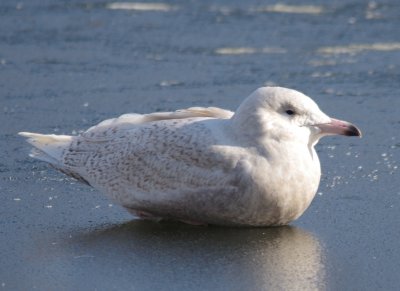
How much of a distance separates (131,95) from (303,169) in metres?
3.32

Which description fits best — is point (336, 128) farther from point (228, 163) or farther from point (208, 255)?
point (208, 255)

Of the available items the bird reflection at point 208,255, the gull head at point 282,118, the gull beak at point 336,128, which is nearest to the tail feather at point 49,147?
the bird reflection at point 208,255

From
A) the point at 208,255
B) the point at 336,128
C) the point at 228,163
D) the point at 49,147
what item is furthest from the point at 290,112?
the point at 49,147

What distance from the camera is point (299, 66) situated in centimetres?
956

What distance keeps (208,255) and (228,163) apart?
1.81 feet

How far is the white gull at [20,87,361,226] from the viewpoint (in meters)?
5.69

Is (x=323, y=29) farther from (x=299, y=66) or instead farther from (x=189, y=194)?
(x=189, y=194)

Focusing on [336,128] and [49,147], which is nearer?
[336,128]

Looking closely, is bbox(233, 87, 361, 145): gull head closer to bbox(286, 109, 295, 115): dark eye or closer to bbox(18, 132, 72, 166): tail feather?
bbox(286, 109, 295, 115): dark eye

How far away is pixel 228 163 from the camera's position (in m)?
5.71

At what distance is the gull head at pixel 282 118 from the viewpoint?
5.78 meters

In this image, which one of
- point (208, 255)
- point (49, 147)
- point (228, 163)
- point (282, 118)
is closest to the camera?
point (208, 255)

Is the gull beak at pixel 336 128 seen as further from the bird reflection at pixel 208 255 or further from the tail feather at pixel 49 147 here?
the tail feather at pixel 49 147

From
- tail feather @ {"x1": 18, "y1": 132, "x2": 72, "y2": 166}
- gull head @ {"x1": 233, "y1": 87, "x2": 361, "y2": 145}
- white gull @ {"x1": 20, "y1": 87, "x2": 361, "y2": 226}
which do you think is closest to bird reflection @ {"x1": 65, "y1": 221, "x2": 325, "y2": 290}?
white gull @ {"x1": 20, "y1": 87, "x2": 361, "y2": 226}
